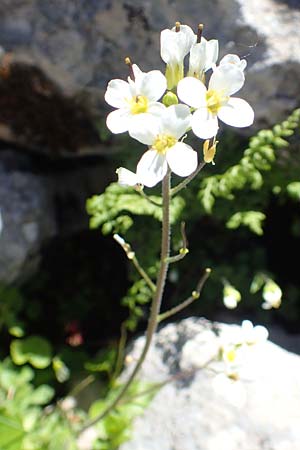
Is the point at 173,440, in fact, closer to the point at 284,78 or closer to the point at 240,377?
the point at 240,377

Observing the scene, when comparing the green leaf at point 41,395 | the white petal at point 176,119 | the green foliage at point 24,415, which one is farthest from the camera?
the green leaf at point 41,395

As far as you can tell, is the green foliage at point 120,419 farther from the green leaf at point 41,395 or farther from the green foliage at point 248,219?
the green foliage at point 248,219

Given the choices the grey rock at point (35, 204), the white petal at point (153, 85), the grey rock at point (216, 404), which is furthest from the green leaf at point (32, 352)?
the white petal at point (153, 85)

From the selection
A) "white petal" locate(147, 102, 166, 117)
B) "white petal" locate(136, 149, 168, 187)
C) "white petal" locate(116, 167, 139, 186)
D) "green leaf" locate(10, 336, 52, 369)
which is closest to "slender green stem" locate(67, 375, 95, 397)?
"green leaf" locate(10, 336, 52, 369)

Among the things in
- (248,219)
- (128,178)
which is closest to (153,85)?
(128,178)

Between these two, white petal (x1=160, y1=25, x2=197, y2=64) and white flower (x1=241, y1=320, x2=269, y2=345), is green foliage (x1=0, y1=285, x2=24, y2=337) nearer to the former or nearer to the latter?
white flower (x1=241, y1=320, x2=269, y2=345)
